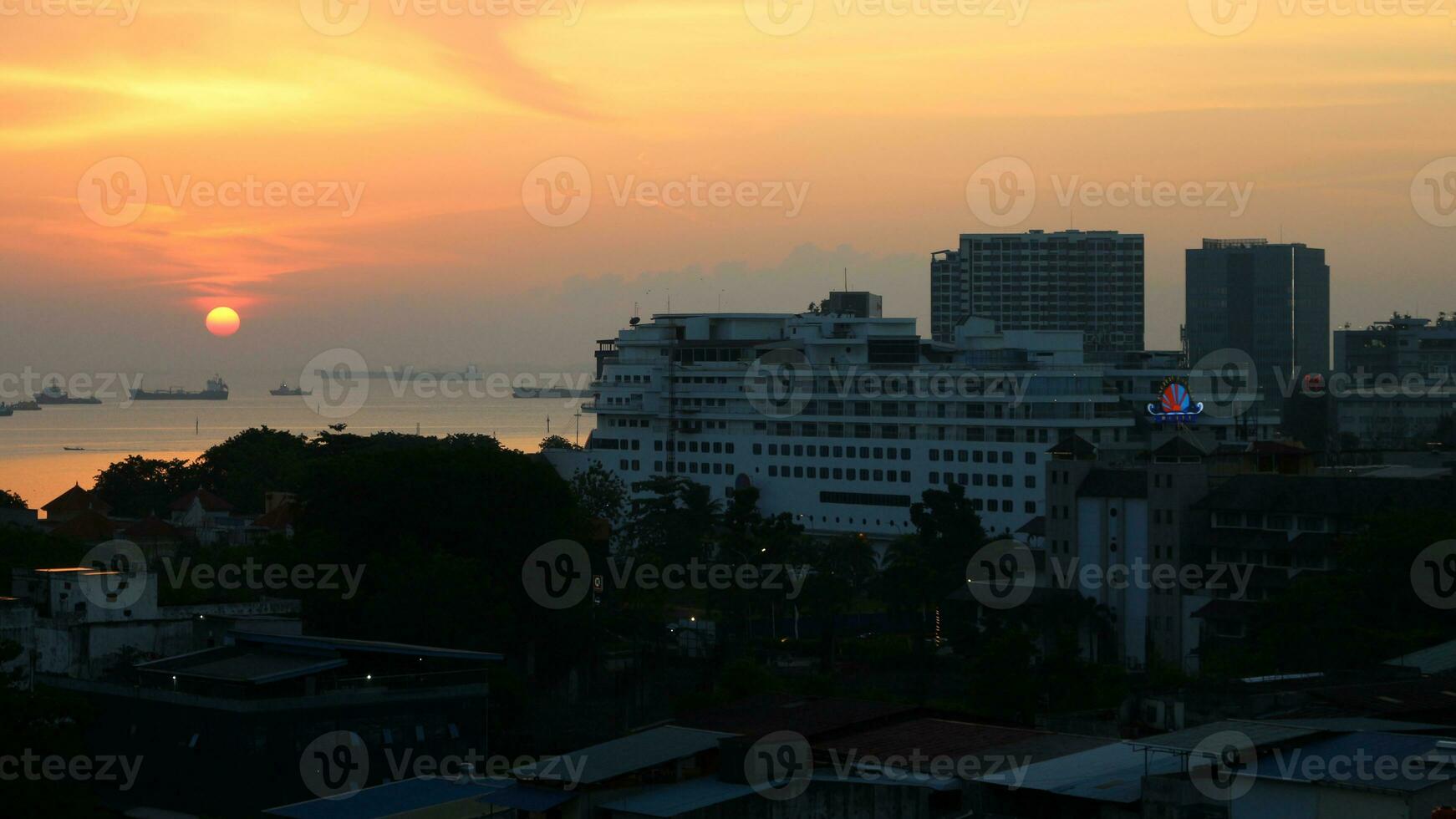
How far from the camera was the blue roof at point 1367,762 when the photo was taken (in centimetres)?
1758

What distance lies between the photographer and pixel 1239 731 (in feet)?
65.8

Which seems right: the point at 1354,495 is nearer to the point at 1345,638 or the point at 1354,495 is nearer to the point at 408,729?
the point at 1345,638

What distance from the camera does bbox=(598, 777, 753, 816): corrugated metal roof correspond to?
20.3m

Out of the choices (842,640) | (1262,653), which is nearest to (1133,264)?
(842,640)

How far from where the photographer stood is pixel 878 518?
74625 mm

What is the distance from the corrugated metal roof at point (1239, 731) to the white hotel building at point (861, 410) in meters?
41.5

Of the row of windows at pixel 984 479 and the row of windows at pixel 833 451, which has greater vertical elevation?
the row of windows at pixel 833 451

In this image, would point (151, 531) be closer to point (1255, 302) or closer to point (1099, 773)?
point (1099, 773)

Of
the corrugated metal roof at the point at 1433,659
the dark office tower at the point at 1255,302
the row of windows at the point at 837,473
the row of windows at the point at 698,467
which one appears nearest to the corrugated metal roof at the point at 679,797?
the corrugated metal roof at the point at 1433,659

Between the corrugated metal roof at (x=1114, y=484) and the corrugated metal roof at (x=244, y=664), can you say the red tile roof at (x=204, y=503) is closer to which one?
the corrugated metal roof at (x=1114, y=484)

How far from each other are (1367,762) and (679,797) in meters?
7.89

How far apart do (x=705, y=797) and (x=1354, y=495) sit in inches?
1149

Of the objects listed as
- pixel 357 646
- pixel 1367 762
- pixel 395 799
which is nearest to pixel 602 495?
pixel 357 646

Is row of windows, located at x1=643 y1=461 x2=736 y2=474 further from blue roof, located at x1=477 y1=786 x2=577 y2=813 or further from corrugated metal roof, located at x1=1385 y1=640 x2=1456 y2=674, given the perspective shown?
blue roof, located at x1=477 y1=786 x2=577 y2=813
